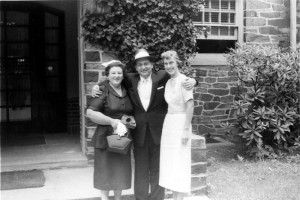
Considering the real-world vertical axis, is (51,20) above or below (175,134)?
above

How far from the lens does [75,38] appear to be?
30.8ft

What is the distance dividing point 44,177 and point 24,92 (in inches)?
156

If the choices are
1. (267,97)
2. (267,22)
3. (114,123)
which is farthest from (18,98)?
(267,22)

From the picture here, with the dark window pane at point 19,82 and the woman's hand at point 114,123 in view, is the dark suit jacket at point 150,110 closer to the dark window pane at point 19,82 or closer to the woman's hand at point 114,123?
the woman's hand at point 114,123

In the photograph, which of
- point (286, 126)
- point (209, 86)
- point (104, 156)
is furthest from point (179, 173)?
point (209, 86)

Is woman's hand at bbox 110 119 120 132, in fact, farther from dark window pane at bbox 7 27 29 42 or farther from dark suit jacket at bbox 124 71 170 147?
dark window pane at bbox 7 27 29 42

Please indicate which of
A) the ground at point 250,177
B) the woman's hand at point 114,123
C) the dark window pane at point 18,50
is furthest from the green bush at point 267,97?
the dark window pane at point 18,50

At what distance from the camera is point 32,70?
9.32m

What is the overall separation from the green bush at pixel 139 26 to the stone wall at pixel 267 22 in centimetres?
272

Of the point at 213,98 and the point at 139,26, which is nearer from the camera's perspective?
the point at 139,26

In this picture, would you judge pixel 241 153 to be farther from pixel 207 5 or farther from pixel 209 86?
pixel 207 5

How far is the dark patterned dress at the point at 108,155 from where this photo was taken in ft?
14.6

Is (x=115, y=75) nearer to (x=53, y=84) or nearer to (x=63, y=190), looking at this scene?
(x=63, y=190)

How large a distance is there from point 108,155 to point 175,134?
2.49 ft
